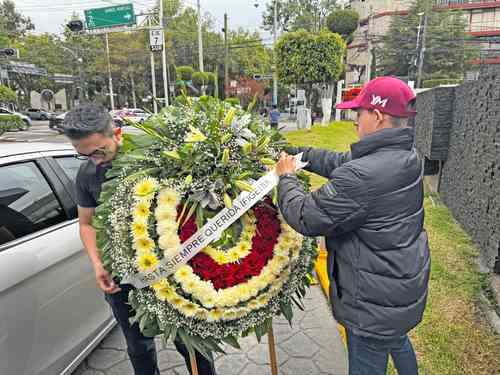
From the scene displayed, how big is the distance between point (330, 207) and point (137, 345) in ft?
4.88

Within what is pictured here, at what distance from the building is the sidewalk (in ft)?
156

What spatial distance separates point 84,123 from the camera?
194 centimetres

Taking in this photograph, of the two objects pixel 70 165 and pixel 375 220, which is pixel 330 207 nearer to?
pixel 375 220

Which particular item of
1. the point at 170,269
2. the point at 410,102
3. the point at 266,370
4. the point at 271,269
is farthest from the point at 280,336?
the point at 410,102

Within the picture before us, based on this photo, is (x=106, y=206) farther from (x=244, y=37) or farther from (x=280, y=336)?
(x=244, y=37)

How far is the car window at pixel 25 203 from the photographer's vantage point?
2.09 meters

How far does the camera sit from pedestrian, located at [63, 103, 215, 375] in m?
1.96

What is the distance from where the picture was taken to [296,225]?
5.37 ft

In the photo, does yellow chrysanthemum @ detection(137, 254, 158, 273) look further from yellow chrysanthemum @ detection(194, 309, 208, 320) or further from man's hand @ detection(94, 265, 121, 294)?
man's hand @ detection(94, 265, 121, 294)

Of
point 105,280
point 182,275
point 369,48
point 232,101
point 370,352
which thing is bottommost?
point 370,352

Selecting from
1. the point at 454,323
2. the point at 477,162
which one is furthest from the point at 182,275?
the point at 477,162

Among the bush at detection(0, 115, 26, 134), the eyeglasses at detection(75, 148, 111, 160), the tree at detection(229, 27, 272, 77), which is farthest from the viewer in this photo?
the tree at detection(229, 27, 272, 77)

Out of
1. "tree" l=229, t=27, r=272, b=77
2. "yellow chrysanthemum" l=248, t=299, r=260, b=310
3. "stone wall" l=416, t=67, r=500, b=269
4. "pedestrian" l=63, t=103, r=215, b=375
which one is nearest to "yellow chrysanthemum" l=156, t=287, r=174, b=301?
"yellow chrysanthemum" l=248, t=299, r=260, b=310

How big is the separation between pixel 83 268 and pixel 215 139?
143 centimetres
